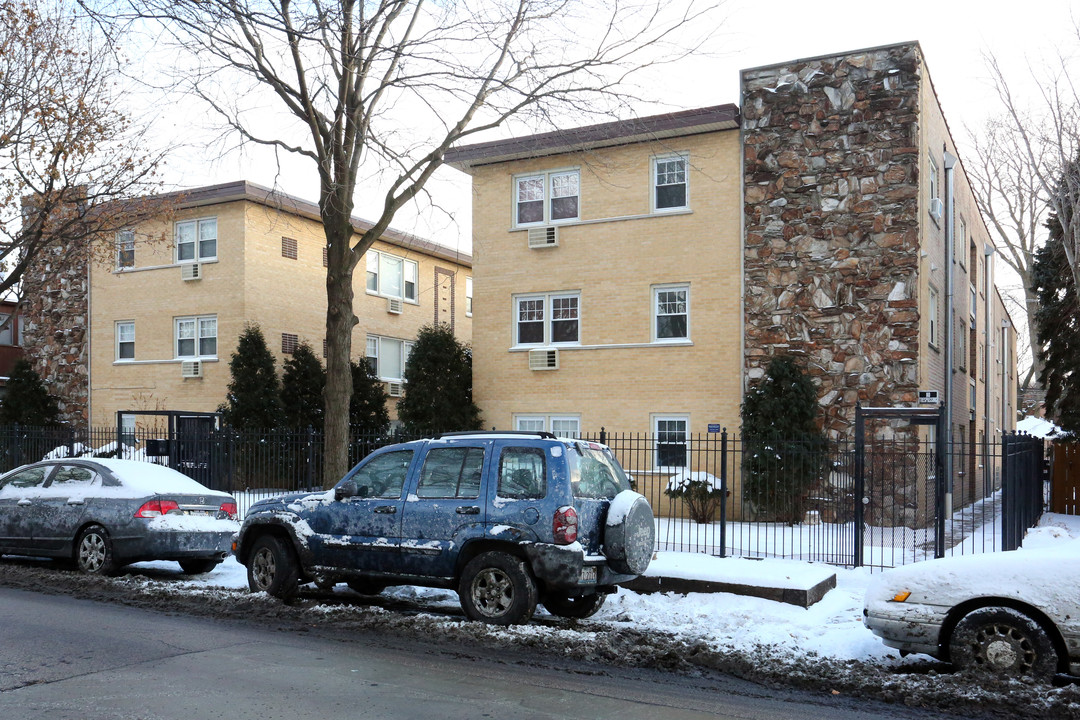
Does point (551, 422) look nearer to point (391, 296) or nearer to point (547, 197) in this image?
point (547, 197)

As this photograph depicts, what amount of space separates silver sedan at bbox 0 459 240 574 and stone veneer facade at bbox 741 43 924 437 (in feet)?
39.8

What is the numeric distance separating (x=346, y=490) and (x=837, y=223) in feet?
44.2

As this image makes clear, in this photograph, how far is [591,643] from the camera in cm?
829

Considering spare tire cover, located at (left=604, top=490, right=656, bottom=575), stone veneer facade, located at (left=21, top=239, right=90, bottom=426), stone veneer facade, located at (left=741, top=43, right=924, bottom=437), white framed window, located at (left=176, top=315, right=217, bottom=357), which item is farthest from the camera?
stone veneer facade, located at (left=21, top=239, right=90, bottom=426)

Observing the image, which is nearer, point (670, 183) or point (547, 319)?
point (670, 183)

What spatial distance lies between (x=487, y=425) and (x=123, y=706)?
17408mm

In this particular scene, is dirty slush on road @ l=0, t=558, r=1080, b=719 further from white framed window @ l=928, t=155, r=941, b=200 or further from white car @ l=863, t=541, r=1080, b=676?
white framed window @ l=928, t=155, r=941, b=200

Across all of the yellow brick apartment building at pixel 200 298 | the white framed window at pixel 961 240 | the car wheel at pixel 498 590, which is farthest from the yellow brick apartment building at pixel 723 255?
the car wheel at pixel 498 590

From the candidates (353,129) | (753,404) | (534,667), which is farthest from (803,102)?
(534,667)

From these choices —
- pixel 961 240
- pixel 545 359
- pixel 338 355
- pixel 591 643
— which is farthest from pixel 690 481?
pixel 961 240

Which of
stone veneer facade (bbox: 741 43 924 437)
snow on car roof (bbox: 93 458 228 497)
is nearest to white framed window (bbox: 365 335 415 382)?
stone veneer facade (bbox: 741 43 924 437)

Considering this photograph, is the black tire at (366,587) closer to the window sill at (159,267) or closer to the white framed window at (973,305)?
the window sill at (159,267)

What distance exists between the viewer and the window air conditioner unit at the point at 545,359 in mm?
22781

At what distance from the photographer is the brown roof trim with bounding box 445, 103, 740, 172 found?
68.0 ft
